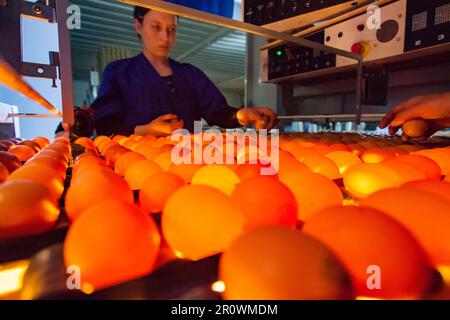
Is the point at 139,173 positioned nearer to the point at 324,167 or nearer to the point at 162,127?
the point at 324,167

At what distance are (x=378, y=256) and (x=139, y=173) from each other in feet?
1.60

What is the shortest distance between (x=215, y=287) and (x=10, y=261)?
0.25 metres

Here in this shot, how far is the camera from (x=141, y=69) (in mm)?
2154

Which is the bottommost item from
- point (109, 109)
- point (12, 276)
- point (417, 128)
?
point (12, 276)

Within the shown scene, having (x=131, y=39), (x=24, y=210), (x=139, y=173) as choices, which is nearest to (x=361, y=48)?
(x=139, y=173)

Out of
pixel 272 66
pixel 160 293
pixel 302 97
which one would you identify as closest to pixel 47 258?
pixel 160 293

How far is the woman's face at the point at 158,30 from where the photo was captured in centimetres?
199

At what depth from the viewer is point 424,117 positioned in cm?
113

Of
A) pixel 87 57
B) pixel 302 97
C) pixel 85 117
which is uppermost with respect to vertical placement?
pixel 87 57

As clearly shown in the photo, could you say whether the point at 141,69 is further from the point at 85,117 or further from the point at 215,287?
the point at 215,287

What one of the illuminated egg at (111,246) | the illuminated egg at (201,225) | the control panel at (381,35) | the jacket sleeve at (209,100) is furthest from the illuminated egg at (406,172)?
the jacket sleeve at (209,100)

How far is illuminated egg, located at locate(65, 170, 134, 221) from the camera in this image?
1.39 ft

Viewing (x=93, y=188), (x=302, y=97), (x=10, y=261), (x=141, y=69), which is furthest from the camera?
(x=302, y=97)
